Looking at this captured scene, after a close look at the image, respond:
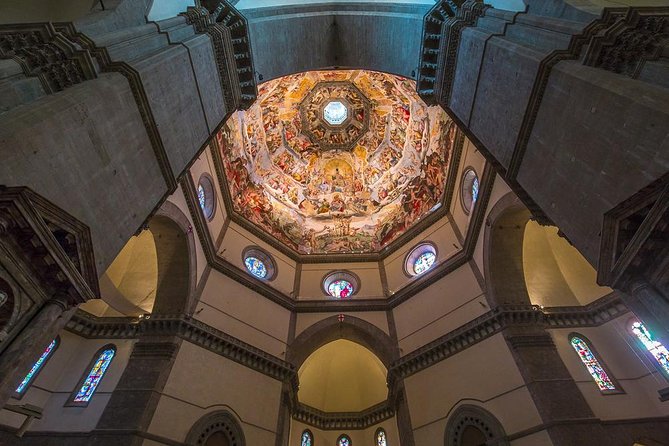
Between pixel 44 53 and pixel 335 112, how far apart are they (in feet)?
62.3

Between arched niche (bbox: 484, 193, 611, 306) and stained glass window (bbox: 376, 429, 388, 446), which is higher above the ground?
arched niche (bbox: 484, 193, 611, 306)

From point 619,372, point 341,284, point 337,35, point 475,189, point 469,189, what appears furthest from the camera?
point 341,284

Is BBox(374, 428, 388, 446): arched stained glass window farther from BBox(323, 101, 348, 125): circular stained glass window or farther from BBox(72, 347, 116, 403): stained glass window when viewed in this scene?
BBox(323, 101, 348, 125): circular stained glass window

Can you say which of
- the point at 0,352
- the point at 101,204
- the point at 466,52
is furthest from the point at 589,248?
the point at 0,352

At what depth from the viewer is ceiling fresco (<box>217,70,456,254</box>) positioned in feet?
54.9

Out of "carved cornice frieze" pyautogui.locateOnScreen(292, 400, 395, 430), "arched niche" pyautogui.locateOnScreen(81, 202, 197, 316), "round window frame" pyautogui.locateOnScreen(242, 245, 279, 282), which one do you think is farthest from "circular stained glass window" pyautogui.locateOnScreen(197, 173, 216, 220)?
"carved cornice frieze" pyautogui.locateOnScreen(292, 400, 395, 430)

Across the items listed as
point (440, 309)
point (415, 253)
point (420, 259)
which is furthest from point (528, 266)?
point (415, 253)

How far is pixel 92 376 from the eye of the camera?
34.5 ft

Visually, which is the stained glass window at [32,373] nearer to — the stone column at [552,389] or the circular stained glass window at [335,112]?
the stone column at [552,389]

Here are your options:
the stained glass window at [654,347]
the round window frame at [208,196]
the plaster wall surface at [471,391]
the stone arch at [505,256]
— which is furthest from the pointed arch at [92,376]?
the stained glass window at [654,347]

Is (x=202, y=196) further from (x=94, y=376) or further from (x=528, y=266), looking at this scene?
(x=528, y=266)

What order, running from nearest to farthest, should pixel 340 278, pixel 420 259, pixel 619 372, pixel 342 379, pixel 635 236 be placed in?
pixel 635 236 → pixel 619 372 → pixel 420 259 → pixel 340 278 → pixel 342 379

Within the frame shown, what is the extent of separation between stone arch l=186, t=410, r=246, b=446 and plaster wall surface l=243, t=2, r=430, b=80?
10392 mm

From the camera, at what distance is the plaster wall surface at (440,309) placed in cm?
1205
